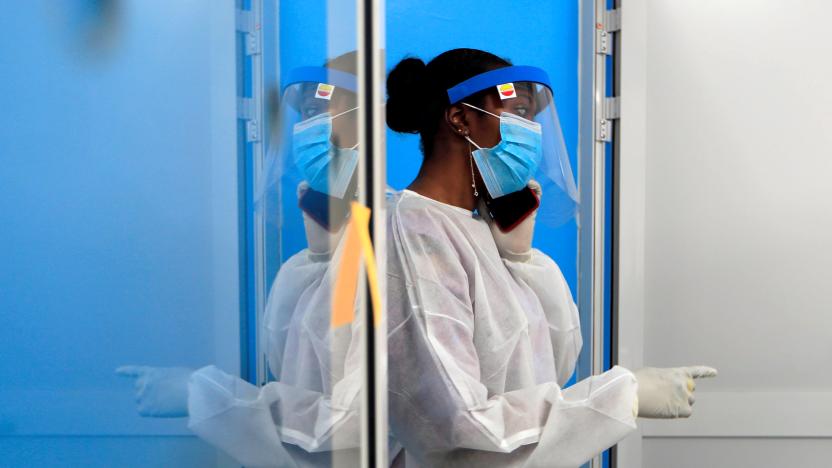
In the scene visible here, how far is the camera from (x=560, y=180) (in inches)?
57.7

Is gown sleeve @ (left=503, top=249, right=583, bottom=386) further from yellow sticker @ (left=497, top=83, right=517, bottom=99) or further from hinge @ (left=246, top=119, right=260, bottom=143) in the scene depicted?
hinge @ (left=246, top=119, right=260, bottom=143)

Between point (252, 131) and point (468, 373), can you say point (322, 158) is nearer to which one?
point (252, 131)

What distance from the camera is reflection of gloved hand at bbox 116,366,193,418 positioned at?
424mm

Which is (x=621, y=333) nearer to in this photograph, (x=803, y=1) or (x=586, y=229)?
(x=586, y=229)

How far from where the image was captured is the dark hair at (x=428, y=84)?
1.40 m

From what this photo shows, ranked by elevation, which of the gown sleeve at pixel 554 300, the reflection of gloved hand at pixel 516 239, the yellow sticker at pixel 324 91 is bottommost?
the gown sleeve at pixel 554 300

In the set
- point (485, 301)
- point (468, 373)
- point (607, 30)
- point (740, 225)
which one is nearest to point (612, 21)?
point (607, 30)

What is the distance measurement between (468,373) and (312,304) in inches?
20.5

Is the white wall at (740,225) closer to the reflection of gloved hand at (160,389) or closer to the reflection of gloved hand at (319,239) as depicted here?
the reflection of gloved hand at (319,239)

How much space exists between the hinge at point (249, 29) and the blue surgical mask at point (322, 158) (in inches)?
4.3

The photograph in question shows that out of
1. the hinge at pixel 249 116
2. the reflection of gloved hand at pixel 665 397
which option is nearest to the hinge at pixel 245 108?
the hinge at pixel 249 116

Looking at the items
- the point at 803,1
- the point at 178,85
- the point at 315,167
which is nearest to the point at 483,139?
the point at 315,167

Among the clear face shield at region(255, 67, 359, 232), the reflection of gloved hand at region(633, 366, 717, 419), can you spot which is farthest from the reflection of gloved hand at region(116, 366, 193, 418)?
the reflection of gloved hand at region(633, 366, 717, 419)

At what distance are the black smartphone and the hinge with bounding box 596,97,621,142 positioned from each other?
1.68 feet
